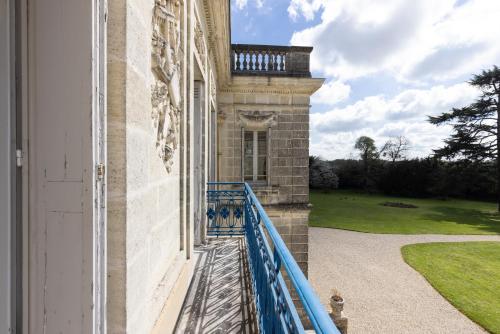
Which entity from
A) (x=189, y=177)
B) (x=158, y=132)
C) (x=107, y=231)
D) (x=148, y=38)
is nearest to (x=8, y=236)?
(x=107, y=231)

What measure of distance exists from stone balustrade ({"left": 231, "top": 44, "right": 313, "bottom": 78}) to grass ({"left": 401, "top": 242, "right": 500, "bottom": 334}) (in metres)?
8.02

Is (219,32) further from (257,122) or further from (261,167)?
(261,167)

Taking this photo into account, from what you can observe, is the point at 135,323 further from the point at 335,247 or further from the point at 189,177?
the point at 335,247

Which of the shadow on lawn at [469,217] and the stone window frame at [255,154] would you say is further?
the shadow on lawn at [469,217]

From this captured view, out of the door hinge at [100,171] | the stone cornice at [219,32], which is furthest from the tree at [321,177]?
the door hinge at [100,171]

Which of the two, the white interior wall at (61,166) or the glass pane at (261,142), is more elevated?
the glass pane at (261,142)

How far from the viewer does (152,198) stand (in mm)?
1413

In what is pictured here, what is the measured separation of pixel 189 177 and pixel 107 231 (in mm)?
1507

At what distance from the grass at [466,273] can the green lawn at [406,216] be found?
8.65 ft

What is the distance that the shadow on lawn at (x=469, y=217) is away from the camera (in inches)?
648

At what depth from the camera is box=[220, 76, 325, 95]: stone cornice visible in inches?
252

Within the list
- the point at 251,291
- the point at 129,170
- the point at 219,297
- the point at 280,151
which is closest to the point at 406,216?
the point at 280,151

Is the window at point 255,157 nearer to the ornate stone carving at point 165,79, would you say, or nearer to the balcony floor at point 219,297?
the balcony floor at point 219,297

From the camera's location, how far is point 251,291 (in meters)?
2.46
